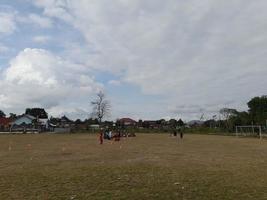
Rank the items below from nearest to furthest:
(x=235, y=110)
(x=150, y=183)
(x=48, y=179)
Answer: (x=150, y=183), (x=48, y=179), (x=235, y=110)

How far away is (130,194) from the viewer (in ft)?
41.5

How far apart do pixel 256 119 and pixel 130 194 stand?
113 metres

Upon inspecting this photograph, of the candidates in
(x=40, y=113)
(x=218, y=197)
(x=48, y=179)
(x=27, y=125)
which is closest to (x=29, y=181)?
(x=48, y=179)

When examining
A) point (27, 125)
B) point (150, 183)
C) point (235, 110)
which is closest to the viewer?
point (150, 183)

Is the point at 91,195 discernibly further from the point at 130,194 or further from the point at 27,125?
the point at 27,125

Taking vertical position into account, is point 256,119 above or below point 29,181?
above

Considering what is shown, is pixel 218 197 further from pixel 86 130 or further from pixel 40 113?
pixel 40 113

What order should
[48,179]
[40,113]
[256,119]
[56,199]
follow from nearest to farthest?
1. [56,199]
2. [48,179]
3. [256,119]
4. [40,113]

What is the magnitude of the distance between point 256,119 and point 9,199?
375ft

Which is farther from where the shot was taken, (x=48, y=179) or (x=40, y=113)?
(x=40, y=113)

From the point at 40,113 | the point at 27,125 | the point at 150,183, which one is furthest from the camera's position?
the point at 40,113

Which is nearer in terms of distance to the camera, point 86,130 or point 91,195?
point 91,195

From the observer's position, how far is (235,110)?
433 feet

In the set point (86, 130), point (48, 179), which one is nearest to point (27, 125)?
point (86, 130)
